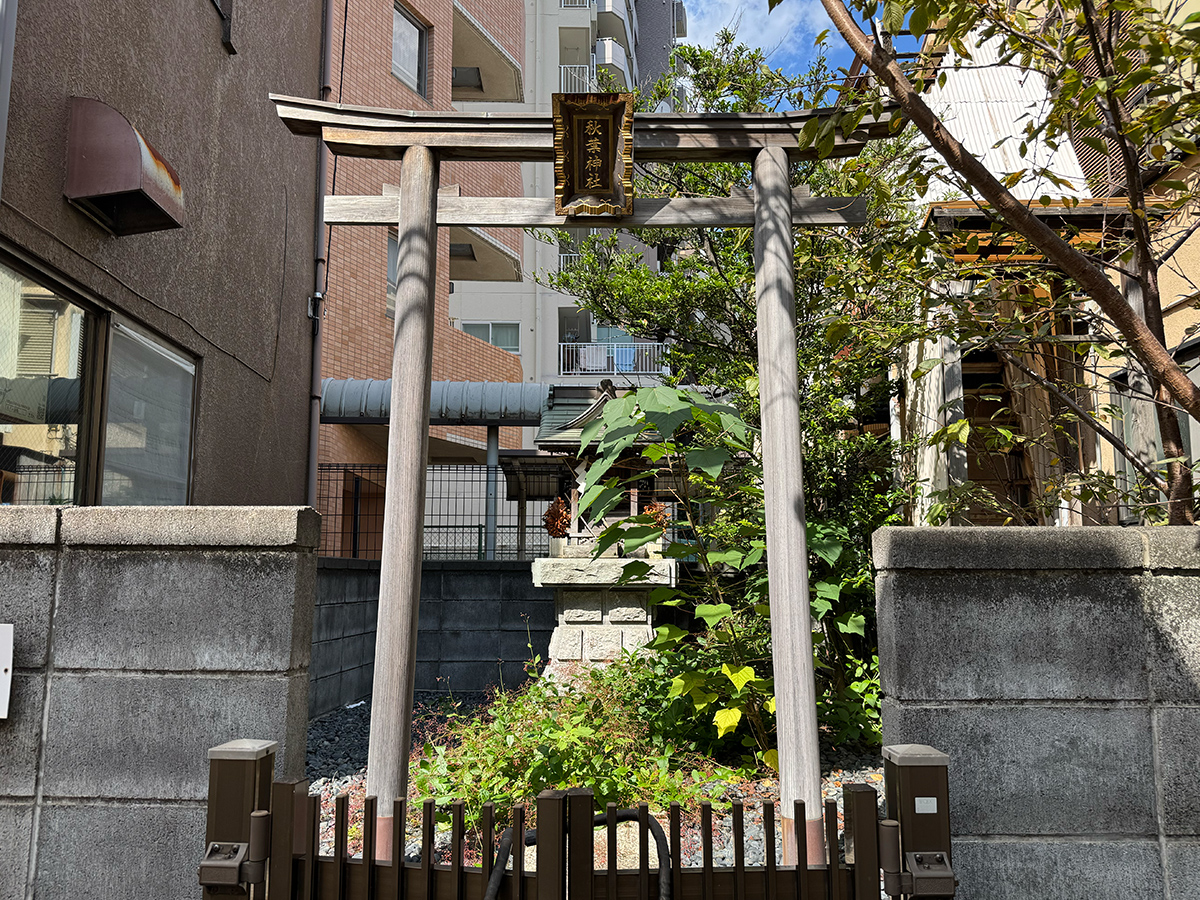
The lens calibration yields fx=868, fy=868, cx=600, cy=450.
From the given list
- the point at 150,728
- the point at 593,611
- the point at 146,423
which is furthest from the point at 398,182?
the point at 150,728

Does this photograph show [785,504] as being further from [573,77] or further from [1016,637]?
[573,77]

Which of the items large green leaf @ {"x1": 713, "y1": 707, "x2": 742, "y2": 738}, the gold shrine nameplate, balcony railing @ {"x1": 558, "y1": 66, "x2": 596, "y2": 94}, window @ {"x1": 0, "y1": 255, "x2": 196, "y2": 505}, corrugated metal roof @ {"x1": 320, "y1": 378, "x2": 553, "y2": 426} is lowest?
large green leaf @ {"x1": 713, "y1": 707, "x2": 742, "y2": 738}

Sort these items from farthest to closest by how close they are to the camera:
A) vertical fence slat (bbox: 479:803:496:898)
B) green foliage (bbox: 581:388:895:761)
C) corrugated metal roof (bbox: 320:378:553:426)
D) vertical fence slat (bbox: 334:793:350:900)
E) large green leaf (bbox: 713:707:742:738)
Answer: corrugated metal roof (bbox: 320:378:553:426) < large green leaf (bbox: 713:707:742:738) < green foliage (bbox: 581:388:895:761) < vertical fence slat (bbox: 334:793:350:900) < vertical fence slat (bbox: 479:803:496:898)

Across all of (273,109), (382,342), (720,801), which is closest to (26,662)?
(720,801)

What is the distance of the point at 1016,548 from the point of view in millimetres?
3092

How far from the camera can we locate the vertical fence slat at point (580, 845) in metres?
2.59

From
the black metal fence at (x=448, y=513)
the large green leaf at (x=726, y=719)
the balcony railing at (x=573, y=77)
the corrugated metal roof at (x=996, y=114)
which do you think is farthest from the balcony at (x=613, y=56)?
the large green leaf at (x=726, y=719)

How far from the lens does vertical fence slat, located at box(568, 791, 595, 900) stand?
2590 mm

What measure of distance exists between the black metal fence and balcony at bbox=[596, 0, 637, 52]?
18.3 metres

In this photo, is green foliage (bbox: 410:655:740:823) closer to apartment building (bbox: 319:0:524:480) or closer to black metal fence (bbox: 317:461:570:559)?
black metal fence (bbox: 317:461:570:559)

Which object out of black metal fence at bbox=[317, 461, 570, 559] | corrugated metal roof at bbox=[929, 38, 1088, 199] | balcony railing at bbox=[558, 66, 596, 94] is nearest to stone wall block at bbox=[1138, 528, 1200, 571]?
corrugated metal roof at bbox=[929, 38, 1088, 199]

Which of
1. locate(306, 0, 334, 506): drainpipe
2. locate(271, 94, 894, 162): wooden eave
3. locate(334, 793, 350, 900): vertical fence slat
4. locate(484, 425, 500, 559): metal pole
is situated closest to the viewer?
locate(334, 793, 350, 900): vertical fence slat

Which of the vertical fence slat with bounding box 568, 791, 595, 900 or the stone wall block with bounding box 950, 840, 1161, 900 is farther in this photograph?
the stone wall block with bounding box 950, 840, 1161, 900

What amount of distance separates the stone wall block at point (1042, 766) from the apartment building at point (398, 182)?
10374mm
